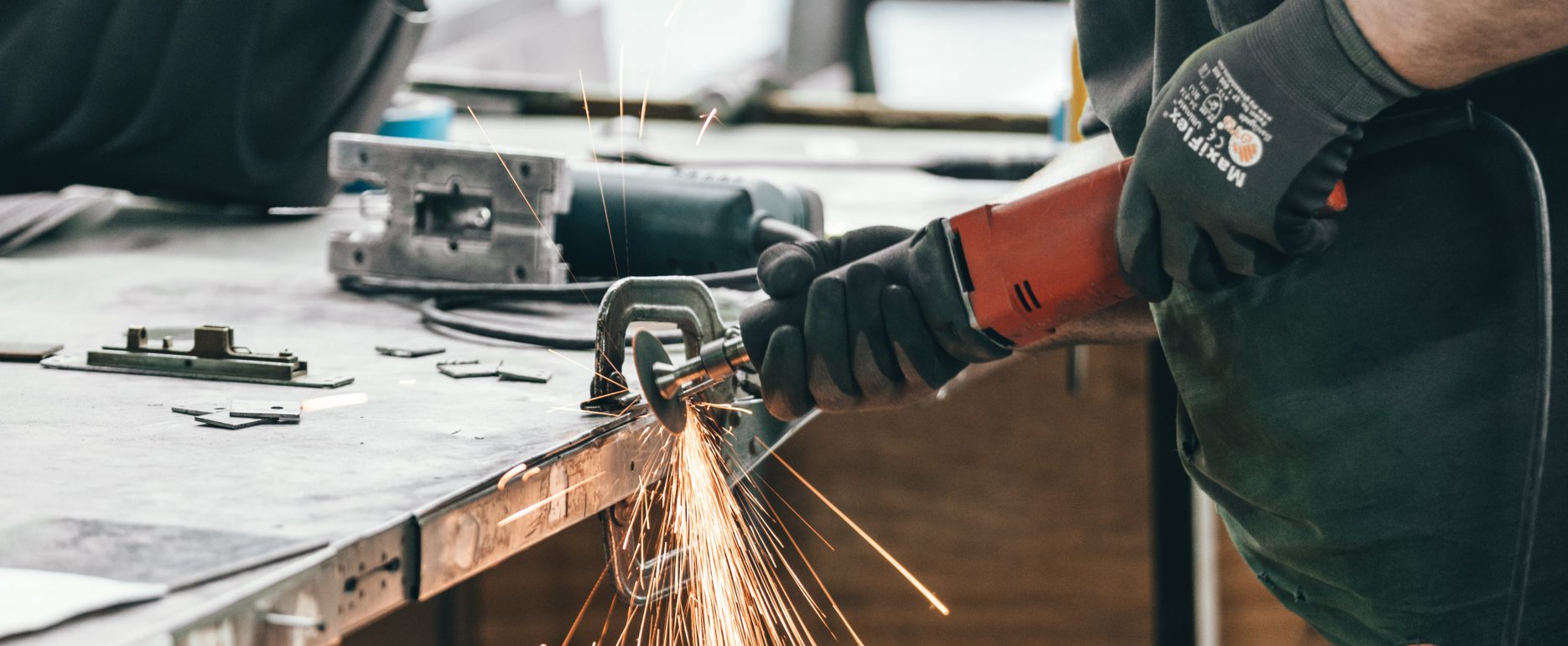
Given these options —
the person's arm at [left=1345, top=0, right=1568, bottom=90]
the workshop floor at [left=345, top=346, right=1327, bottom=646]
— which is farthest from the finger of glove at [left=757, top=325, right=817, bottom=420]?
the workshop floor at [left=345, top=346, right=1327, bottom=646]

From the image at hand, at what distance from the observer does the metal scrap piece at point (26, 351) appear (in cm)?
105

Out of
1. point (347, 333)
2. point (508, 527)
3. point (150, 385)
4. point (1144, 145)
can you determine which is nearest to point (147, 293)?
point (347, 333)

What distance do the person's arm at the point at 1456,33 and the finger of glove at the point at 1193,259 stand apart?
165 mm

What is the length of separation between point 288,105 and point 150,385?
35.5 inches

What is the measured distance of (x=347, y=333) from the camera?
1.22 m

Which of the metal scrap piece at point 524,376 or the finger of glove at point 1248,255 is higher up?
the finger of glove at point 1248,255

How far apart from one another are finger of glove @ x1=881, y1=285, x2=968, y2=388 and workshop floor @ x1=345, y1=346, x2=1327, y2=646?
2113 millimetres

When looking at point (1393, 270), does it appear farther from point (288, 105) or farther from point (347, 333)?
point (288, 105)

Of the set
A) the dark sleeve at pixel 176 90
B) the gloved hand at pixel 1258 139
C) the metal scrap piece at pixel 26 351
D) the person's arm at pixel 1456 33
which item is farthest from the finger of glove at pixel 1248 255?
the dark sleeve at pixel 176 90

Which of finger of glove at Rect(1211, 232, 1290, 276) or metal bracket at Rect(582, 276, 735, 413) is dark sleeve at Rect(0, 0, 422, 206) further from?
finger of glove at Rect(1211, 232, 1290, 276)

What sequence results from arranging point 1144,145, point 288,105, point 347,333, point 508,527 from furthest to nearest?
point 288,105 → point 347,333 → point 1144,145 → point 508,527

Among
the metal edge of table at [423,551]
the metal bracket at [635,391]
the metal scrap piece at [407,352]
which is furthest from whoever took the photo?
the metal scrap piece at [407,352]

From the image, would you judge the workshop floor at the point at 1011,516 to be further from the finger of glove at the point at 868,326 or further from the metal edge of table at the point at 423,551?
the metal edge of table at the point at 423,551

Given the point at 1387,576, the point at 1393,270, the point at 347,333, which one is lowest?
the point at 1387,576
